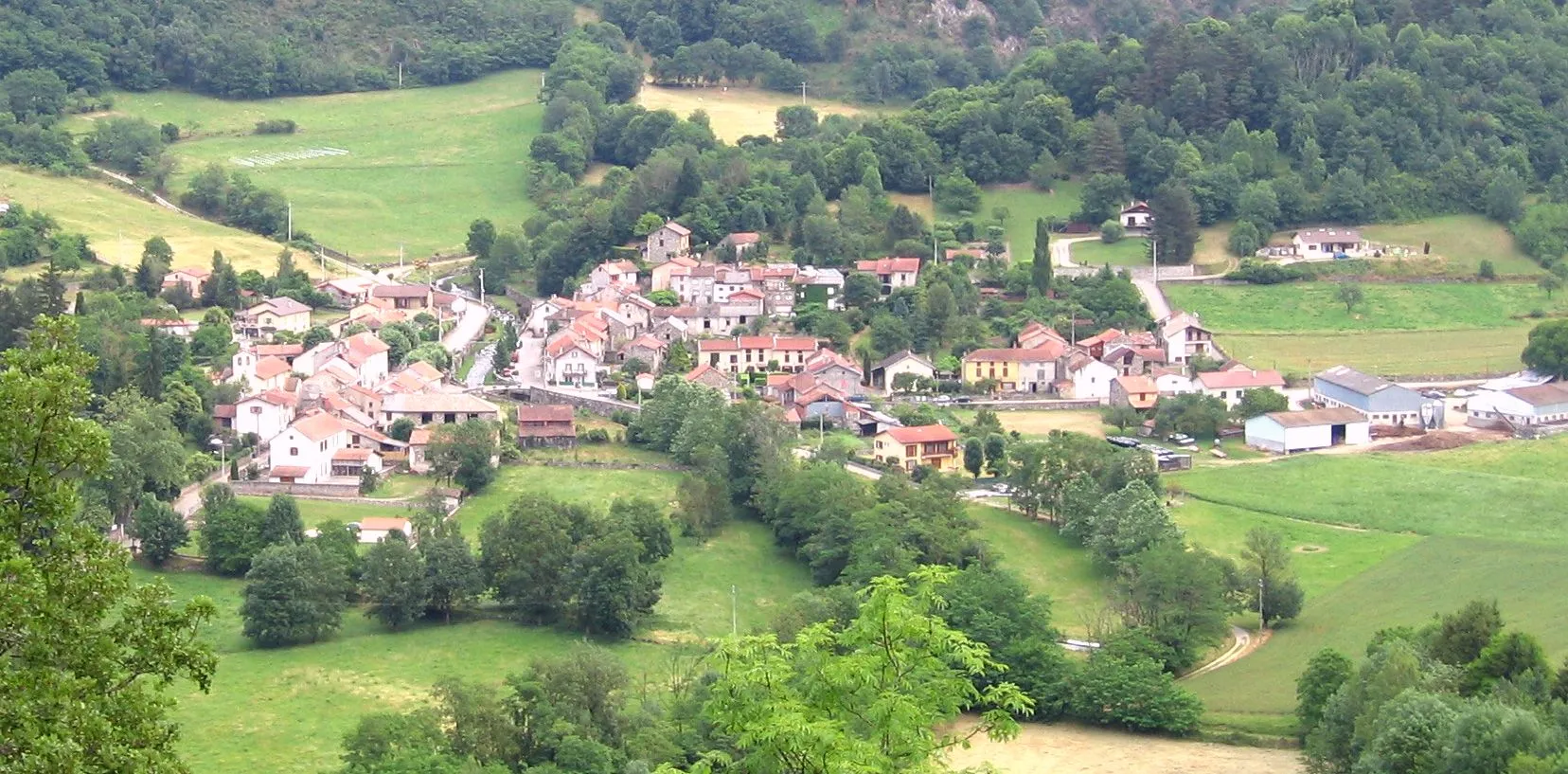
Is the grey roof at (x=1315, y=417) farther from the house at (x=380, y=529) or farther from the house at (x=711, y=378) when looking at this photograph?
the house at (x=380, y=529)

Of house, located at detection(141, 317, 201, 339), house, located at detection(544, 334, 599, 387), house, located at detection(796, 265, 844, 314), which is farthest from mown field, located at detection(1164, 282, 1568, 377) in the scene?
house, located at detection(141, 317, 201, 339)

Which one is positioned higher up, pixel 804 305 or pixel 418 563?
pixel 804 305

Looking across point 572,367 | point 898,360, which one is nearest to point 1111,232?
point 898,360

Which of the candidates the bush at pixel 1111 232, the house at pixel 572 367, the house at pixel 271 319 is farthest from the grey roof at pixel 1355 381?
the house at pixel 271 319

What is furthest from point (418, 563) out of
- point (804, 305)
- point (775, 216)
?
point (775, 216)

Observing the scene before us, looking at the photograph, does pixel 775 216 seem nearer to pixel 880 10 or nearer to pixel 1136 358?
pixel 1136 358

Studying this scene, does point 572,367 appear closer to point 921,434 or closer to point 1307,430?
point 921,434
